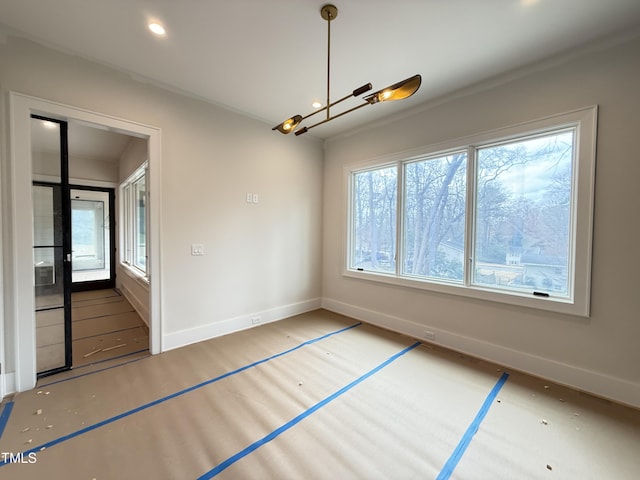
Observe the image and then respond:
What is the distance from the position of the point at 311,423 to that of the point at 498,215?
2.77 metres

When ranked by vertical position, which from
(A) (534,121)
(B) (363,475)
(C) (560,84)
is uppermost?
(C) (560,84)

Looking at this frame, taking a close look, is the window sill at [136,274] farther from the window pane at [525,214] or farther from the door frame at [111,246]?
the window pane at [525,214]

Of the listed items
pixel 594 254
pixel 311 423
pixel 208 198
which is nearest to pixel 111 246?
pixel 208 198

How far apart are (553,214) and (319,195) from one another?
3.18 m

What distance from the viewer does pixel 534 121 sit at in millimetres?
2596

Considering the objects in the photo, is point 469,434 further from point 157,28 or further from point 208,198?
point 157,28

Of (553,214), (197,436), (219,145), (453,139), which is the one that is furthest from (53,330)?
(553,214)

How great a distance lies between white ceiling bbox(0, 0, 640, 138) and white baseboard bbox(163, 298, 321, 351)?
2892 millimetres

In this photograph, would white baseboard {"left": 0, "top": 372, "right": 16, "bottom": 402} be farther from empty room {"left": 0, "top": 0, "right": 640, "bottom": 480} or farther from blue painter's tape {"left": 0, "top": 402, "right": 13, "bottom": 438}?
blue painter's tape {"left": 0, "top": 402, "right": 13, "bottom": 438}

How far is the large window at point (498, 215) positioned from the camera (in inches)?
95.7

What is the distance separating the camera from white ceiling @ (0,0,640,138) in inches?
76.4

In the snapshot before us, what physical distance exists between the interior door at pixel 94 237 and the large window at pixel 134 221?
1.93 feet

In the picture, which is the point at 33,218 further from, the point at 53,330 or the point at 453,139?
the point at 453,139

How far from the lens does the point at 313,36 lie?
2.23 m
